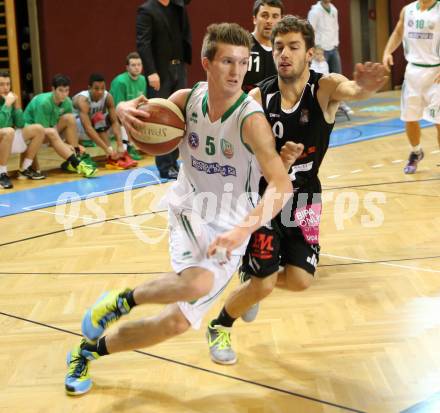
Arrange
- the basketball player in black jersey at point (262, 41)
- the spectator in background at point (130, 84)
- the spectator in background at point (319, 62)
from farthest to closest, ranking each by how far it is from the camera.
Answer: the spectator in background at point (319, 62)
the spectator in background at point (130, 84)
the basketball player in black jersey at point (262, 41)

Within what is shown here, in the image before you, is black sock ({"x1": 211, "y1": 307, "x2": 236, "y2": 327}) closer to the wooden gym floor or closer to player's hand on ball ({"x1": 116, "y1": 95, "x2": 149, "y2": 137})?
the wooden gym floor

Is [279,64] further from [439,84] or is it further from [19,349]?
[439,84]

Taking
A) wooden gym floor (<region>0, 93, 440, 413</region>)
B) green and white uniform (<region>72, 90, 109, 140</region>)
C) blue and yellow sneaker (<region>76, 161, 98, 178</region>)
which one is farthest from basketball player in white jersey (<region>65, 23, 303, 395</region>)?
green and white uniform (<region>72, 90, 109, 140</region>)

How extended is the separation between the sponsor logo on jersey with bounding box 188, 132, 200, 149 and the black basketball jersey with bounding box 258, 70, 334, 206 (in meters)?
0.63

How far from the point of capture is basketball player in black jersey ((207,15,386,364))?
3.88 metres

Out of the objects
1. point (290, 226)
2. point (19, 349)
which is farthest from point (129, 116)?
point (19, 349)

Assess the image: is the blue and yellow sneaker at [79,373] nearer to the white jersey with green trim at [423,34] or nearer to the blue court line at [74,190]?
the blue court line at [74,190]

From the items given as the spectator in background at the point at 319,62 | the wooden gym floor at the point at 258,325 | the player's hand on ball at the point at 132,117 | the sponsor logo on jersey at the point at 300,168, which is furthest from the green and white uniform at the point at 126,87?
the player's hand on ball at the point at 132,117

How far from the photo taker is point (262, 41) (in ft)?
17.7

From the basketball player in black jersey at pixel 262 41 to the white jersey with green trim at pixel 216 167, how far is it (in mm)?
1728

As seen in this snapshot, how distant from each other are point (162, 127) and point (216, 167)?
0.31 meters

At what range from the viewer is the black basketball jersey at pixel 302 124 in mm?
4074

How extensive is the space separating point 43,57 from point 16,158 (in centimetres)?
186

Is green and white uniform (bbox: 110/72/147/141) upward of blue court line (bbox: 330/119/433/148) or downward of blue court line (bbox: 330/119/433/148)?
upward
